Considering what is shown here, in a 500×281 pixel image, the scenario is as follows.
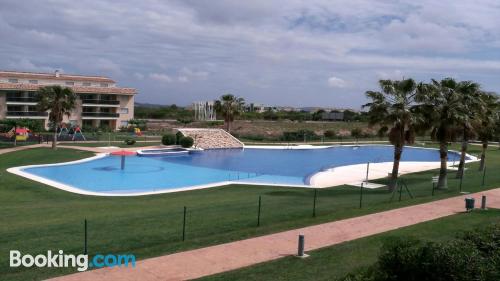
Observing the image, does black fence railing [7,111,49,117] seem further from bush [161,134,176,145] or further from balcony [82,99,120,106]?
bush [161,134,176,145]

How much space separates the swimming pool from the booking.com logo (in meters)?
14.6

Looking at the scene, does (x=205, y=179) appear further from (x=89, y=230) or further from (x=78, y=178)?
(x=89, y=230)

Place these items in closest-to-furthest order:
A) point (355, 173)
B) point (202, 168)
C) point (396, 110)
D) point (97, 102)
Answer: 1. point (396, 110)
2. point (355, 173)
3. point (202, 168)
4. point (97, 102)

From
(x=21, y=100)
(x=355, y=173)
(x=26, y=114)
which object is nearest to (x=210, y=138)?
(x=355, y=173)

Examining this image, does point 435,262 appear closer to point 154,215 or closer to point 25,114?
point 154,215

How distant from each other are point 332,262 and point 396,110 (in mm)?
15020

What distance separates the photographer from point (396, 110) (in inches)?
975

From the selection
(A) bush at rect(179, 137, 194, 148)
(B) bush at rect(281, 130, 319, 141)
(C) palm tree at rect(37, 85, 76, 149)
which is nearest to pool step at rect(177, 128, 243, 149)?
(A) bush at rect(179, 137, 194, 148)

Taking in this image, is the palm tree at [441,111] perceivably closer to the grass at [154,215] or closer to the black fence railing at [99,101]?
the grass at [154,215]

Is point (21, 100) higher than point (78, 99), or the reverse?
point (78, 99)

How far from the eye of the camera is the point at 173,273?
10617 mm

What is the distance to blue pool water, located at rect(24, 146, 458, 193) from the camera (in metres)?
31.5

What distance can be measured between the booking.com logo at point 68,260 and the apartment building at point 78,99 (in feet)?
199

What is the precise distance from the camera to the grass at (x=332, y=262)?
10594 mm
